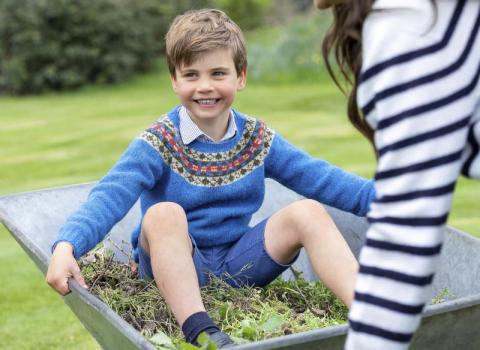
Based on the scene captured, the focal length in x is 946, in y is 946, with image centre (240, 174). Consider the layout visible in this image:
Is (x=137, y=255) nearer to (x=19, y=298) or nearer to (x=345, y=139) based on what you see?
(x=19, y=298)

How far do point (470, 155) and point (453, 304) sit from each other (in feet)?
1.83

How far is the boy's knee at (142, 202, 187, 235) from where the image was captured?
240 centimetres

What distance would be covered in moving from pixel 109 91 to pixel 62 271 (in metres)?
8.74

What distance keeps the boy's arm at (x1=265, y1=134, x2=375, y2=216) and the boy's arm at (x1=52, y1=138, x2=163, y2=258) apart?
1.27 ft

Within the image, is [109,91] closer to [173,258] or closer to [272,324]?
[173,258]

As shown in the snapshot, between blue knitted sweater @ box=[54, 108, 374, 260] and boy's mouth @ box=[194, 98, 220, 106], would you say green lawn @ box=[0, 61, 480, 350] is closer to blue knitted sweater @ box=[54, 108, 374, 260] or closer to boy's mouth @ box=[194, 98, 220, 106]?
blue knitted sweater @ box=[54, 108, 374, 260]

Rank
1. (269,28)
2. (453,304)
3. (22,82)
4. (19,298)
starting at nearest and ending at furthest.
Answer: (453,304), (19,298), (22,82), (269,28)

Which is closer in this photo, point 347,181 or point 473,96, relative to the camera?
point 473,96

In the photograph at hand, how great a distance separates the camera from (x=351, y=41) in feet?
4.80

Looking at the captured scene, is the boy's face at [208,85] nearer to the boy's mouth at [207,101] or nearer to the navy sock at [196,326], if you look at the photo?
the boy's mouth at [207,101]

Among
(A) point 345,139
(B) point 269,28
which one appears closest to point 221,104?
(A) point 345,139

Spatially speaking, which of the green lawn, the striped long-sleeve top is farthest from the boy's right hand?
the green lawn

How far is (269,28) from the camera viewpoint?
1391cm

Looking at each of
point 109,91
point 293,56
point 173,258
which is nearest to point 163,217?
point 173,258
